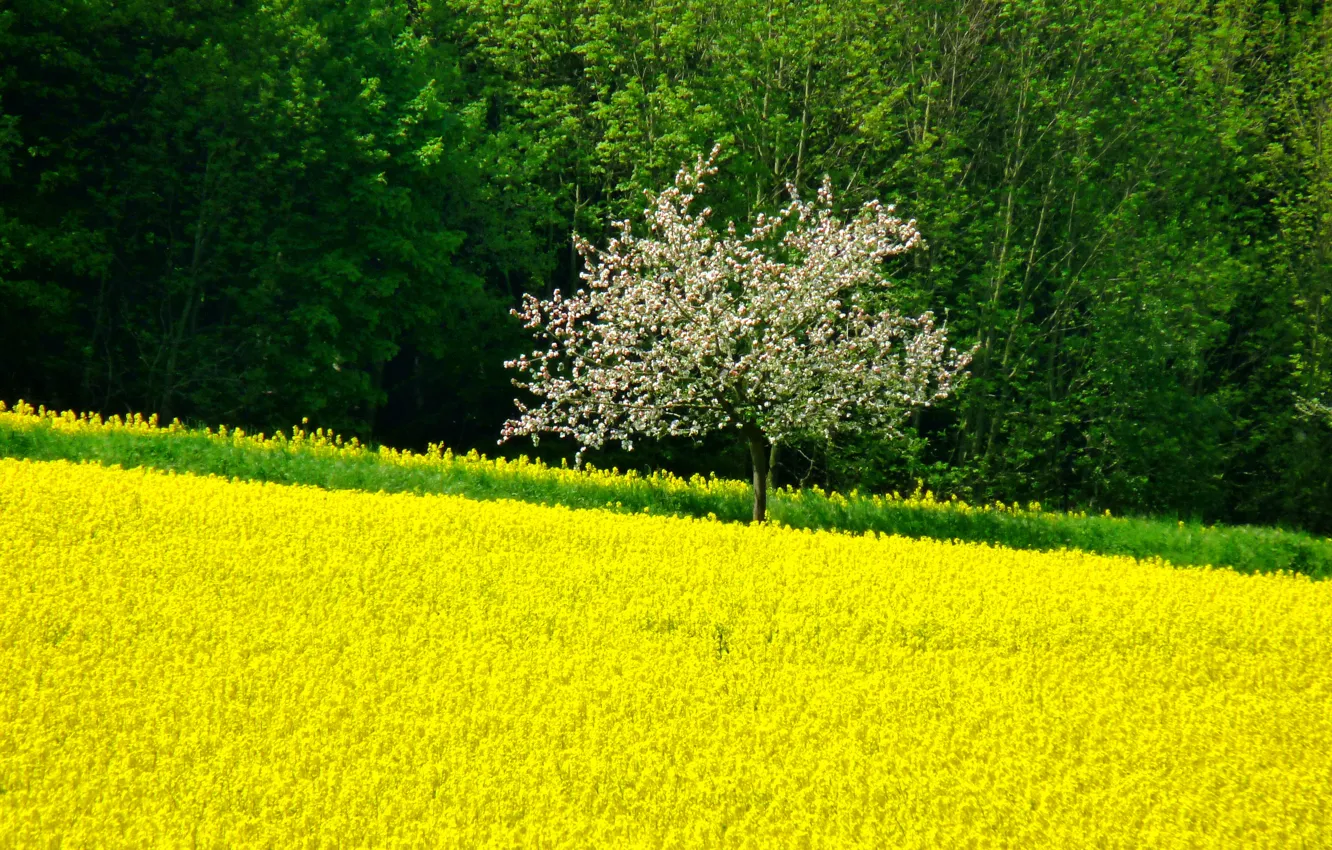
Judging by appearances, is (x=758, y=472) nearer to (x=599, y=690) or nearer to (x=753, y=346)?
(x=753, y=346)

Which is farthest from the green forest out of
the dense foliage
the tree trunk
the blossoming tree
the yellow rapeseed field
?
the yellow rapeseed field

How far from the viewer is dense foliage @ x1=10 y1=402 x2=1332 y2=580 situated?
45.8 ft

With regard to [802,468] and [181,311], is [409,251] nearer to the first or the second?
[181,311]

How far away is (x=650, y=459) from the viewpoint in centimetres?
2447

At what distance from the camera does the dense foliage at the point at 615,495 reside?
45.8ft

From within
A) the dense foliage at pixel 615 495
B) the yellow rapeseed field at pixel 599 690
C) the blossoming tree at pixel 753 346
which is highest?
the blossoming tree at pixel 753 346

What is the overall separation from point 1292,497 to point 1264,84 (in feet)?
31.5

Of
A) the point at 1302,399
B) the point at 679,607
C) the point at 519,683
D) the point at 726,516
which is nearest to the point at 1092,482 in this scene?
the point at 1302,399

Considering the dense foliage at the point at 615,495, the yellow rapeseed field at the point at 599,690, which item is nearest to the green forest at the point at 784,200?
the dense foliage at the point at 615,495

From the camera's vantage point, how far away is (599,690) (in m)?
6.89

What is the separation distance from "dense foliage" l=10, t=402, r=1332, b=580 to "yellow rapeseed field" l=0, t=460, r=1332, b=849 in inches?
117

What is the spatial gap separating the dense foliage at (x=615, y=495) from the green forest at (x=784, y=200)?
5912mm

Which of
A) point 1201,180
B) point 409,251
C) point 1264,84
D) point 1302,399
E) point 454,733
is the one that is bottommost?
point 454,733

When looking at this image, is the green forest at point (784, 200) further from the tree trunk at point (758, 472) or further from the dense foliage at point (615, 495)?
the tree trunk at point (758, 472)
